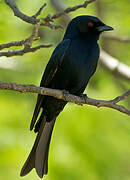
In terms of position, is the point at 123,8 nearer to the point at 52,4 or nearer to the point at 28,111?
the point at 52,4

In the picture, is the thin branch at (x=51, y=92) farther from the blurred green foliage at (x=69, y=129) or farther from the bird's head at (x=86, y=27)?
the bird's head at (x=86, y=27)

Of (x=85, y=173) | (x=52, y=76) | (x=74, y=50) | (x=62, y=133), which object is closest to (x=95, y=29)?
(x=74, y=50)

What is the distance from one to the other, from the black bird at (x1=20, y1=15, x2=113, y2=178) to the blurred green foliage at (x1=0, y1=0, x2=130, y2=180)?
13cm

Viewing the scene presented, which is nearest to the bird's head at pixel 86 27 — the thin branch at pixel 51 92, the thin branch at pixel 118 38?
the thin branch at pixel 118 38

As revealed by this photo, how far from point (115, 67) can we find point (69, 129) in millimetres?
1123

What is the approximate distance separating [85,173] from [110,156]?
42 centimetres

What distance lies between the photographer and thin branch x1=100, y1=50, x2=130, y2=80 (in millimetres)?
5828

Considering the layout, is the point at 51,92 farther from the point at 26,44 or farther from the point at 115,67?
the point at 115,67

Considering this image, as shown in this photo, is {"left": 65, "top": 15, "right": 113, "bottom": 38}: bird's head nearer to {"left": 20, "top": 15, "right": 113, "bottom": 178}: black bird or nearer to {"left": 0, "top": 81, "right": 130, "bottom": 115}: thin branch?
{"left": 20, "top": 15, "right": 113, "bottom": 178}: black bird

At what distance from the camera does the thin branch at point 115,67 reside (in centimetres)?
583

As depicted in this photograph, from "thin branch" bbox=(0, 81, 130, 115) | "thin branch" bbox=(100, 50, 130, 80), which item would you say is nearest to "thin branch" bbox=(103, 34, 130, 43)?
"thin branch" bbox=(100, 50, 130, 80)

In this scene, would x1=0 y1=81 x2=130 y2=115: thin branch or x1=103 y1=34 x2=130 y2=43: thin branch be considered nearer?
x1=0 y1=81 x2=130 y2=115: thin branch

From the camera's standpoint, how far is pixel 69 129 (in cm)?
534

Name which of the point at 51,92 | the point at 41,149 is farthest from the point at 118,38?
the point at 51,92
